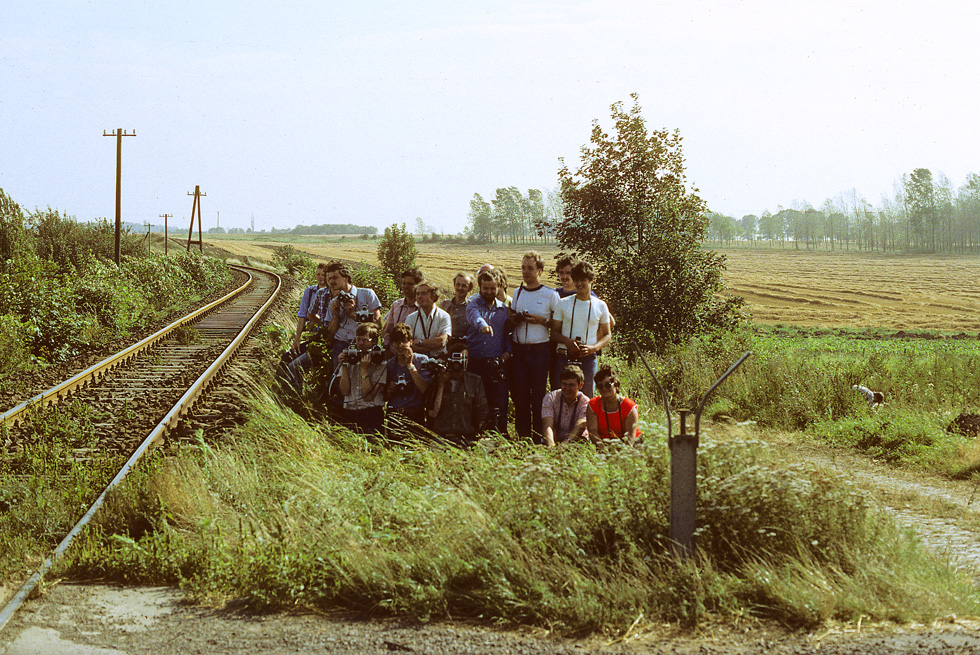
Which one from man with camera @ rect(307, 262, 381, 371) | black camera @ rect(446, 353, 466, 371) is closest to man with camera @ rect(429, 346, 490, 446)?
black camera @ rect(446, 353, 466, 371)

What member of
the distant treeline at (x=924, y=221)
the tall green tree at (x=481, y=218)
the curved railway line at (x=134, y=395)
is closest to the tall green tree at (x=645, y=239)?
the curved railway line at (x=134, y=395)

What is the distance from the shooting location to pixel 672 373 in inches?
525

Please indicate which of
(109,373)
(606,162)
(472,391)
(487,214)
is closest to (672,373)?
(606,162)

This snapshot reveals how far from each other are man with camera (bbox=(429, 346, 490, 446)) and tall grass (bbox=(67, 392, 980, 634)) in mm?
1351

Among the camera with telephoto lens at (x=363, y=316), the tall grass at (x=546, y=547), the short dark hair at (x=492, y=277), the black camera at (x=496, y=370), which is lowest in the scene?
the tall grass at (x=546, y=547)

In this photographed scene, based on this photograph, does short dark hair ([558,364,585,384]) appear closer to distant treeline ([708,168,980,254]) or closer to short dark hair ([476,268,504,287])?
short dark hair ([476,268,504,287])

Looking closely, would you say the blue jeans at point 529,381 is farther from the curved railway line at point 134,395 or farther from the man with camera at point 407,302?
the curved railway line at point 134,395

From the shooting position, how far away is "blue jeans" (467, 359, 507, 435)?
7.81m

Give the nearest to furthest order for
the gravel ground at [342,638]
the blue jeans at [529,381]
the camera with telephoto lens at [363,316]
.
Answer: the gravel ground at [342,638] → the blue jeans at [529,381] → the camera with telephoto lens at [363,316]

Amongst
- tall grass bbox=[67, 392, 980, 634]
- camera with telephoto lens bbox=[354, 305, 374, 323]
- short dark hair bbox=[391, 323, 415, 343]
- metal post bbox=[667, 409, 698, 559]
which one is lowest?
tall grass bbox=[67, 392, 980, 634]

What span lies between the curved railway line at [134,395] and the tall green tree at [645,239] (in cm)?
647

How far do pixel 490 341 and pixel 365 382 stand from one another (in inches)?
45.5

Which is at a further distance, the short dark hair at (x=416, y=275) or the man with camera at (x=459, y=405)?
the short dark hair at (x=416, y=275)

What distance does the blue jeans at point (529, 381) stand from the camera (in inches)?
311
